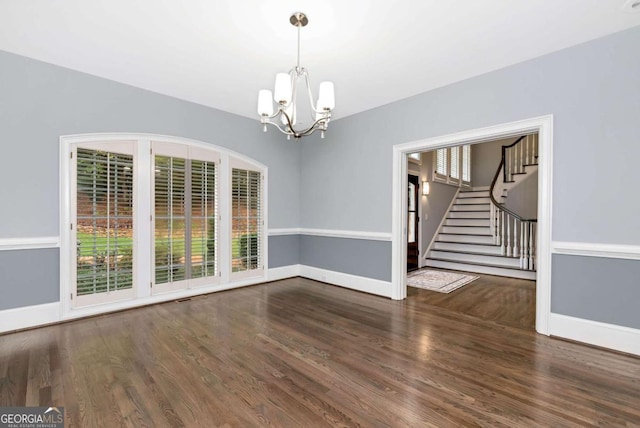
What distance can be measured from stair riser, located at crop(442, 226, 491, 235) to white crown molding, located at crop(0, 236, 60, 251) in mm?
7401

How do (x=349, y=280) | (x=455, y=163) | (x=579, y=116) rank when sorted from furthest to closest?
(x=455, y=163) → (x=349, y=280) → (x=579, y=116)

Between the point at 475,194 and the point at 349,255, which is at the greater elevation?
the point at 475,194

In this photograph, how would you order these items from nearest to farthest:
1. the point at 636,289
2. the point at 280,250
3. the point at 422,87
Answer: the point at 636,289
the point at 422,87
the point at 280,250

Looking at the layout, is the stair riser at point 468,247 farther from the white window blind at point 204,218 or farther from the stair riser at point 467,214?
the white window blind at point 204,218

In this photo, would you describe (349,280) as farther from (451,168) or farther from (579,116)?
(451,168)

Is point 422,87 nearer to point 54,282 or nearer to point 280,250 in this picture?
point 280,250

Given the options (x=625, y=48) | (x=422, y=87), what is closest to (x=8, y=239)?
(x=422, y=87)

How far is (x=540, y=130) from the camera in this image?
307 centimetres

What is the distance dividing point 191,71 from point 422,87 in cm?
293

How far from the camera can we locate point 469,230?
692 centimetres

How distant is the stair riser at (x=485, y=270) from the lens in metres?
5.52

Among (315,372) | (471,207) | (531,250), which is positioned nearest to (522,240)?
(531,250)

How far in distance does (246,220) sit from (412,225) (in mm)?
3737
